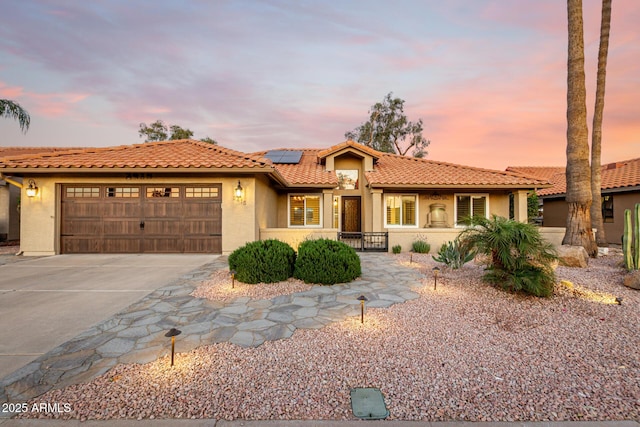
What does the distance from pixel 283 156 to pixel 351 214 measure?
5.57 metres

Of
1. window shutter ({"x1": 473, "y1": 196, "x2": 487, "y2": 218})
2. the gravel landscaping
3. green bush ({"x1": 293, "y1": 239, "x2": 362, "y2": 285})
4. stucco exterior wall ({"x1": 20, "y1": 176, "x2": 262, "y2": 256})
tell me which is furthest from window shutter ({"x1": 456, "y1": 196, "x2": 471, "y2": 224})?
stucco exterior wall ({"x1": 20, "y1": 176, "x2": 262, "y2": 256})

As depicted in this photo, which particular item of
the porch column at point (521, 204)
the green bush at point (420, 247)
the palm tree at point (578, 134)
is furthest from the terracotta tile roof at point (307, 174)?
the porch column at point (521, 204)

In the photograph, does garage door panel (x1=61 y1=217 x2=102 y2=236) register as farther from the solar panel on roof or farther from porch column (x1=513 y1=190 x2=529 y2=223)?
porch column (x1=513 y1=190 x2=529 y2=223)

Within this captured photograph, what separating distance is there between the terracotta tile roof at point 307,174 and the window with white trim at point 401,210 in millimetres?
3246

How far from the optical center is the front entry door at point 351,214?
1421 centimetres

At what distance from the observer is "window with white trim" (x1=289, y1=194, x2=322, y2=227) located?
1371 centimetres

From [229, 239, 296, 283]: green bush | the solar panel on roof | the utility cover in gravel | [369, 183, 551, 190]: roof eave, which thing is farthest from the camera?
the solar panel on roof

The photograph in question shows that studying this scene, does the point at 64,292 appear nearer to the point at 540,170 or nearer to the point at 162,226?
the point at 162,226

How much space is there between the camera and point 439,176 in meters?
12.9

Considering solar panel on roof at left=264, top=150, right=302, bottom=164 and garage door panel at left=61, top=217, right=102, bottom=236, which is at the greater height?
solar panel on roof at left=264, top=150, right=302, bottom=164

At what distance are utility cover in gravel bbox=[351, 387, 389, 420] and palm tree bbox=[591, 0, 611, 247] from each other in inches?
535

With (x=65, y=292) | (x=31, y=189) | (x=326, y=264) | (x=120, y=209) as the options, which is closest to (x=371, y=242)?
(x=326, y=264)

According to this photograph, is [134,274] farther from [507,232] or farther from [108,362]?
[507,232]

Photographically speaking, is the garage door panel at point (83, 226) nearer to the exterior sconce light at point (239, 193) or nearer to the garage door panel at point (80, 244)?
the garage door panel at point (80, 244)
